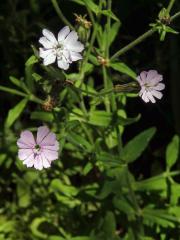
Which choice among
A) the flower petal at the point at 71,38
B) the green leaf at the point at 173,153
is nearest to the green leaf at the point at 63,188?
the green leaf at the point at 173,153

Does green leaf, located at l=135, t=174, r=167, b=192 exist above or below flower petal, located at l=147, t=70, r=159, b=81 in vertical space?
below

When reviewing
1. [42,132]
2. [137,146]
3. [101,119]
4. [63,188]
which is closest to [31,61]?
[42,132]

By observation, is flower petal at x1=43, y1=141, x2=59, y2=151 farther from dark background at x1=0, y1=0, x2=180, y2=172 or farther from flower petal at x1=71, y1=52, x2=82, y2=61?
dark background at x1=0, y1=0, x2=180, y2=172

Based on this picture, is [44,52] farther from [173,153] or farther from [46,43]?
[173,153]

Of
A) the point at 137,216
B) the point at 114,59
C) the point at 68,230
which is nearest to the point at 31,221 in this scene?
the point at 68,230

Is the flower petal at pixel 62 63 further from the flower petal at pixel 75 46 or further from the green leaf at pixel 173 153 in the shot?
the green leaf at pixel 173 153

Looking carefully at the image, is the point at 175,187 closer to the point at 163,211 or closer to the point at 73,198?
the point at 163,211

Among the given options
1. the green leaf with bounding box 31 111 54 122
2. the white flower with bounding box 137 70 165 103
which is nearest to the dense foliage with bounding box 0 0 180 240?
the green leaf with bounding box 31 111 54 122
